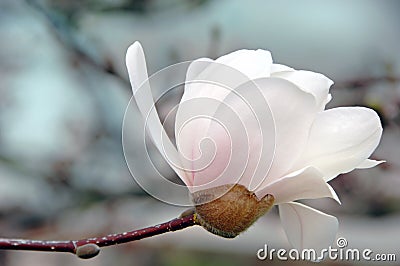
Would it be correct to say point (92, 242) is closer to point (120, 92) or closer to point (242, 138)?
point (242, 138)

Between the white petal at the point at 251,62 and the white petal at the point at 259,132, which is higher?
the white petal at the point at 251,62

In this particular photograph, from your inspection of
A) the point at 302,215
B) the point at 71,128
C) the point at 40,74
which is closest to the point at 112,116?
the point at 71,128

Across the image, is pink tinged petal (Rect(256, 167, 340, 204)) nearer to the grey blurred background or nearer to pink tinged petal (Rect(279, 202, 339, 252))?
pink tinged petal (Rect(279, 202, 339, 252))

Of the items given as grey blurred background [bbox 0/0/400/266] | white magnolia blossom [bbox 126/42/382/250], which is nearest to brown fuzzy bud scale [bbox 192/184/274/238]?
white magnolia blossom [bbox 126/42/382/250]

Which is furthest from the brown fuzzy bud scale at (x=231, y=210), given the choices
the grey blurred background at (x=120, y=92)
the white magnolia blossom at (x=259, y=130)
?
the grey blurred background at (x=120, y=92)

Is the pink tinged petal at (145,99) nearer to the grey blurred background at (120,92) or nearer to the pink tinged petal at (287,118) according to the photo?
the pink tinged petal at (287,118)

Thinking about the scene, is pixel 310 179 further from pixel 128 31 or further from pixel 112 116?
pixel 128 31

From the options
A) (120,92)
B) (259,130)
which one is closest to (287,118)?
(259,130)
